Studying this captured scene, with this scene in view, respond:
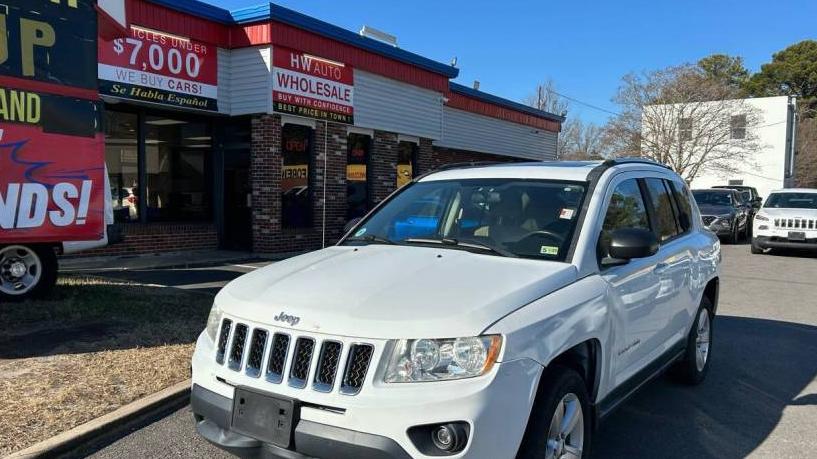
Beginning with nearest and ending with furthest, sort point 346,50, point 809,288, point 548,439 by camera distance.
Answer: point 548,439 < point 809,288 < point 346,50

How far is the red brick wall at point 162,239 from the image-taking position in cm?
1148

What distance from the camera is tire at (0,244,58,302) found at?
695cm

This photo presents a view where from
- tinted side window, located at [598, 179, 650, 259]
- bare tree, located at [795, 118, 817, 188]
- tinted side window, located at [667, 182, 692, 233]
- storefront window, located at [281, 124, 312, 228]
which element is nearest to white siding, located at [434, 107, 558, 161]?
storefront window, located at [281, 124, 312, 228]

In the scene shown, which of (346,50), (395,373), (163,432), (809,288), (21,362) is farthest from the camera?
(346,50)

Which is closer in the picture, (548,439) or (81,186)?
(548,439)

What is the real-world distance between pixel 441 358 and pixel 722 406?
3184mm

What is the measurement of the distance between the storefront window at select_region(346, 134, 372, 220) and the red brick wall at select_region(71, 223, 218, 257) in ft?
11.1

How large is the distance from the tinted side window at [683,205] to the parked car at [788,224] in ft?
37.3

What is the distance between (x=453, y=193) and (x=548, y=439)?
185 centimetres

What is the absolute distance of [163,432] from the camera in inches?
157

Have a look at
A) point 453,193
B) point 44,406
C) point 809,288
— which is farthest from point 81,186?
point 809,288

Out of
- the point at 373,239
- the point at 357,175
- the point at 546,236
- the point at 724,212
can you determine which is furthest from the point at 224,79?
the point at 724,212

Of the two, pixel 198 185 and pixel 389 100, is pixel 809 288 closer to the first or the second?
pixel 389 100

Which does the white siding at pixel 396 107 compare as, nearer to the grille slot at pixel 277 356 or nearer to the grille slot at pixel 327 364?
the grille slot at pixel 277 356
